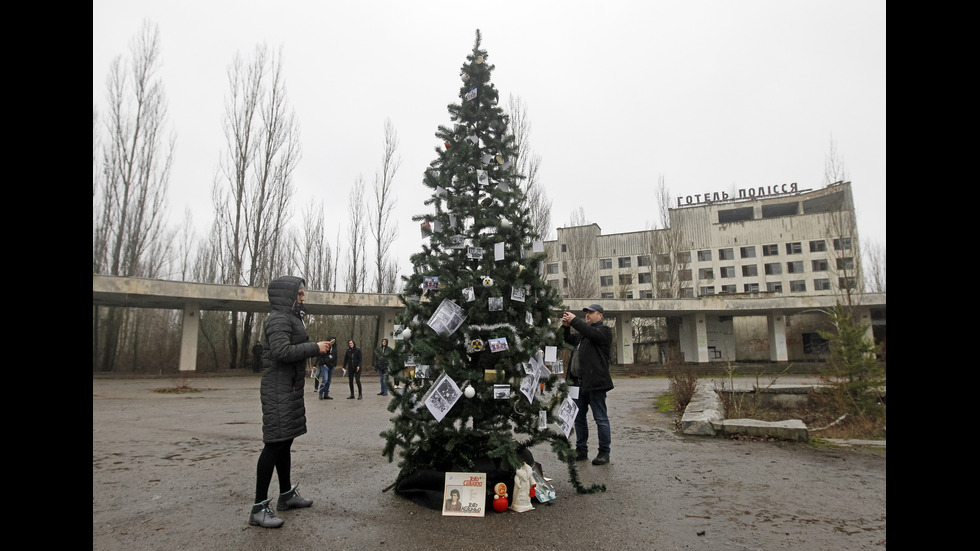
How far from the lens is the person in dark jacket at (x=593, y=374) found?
585cm

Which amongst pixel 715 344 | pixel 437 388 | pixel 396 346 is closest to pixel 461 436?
pixel 437 388

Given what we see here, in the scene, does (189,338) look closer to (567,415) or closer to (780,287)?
(567,415)

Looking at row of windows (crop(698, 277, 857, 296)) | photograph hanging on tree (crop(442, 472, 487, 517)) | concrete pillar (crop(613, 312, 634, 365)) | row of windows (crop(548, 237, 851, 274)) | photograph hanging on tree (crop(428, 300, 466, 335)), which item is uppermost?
row of windows (crop(548, 237, 851, 274))

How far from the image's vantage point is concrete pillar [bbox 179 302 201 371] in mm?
23297

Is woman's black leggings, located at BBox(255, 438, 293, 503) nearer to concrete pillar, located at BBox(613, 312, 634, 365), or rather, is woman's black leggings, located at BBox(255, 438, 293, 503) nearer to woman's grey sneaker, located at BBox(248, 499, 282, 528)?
woman's grey sneaker, located at BBox(248, 499, 282, 528)

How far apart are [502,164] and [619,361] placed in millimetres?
31830

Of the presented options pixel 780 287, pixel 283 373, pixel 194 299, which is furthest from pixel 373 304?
pixel 780 287

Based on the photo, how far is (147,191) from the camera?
27.8 m

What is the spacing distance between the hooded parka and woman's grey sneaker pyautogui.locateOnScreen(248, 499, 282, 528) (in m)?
0.52

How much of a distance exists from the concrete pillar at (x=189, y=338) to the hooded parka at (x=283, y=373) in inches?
907

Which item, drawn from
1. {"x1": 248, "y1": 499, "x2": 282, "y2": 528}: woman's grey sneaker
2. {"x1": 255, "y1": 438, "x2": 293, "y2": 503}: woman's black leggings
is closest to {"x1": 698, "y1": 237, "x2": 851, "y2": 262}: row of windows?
{"x1": 255, "y1": 438, "x2": 293, "y2": 503}: woman's black leggings

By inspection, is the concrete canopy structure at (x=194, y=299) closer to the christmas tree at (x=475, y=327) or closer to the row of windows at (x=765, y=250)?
the christmas tree at (x=475, y=327)

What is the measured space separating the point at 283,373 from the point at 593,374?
136 inches

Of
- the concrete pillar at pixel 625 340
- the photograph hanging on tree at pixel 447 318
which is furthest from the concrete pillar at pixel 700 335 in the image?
the photograph hanging on tree at pixel 447 318
